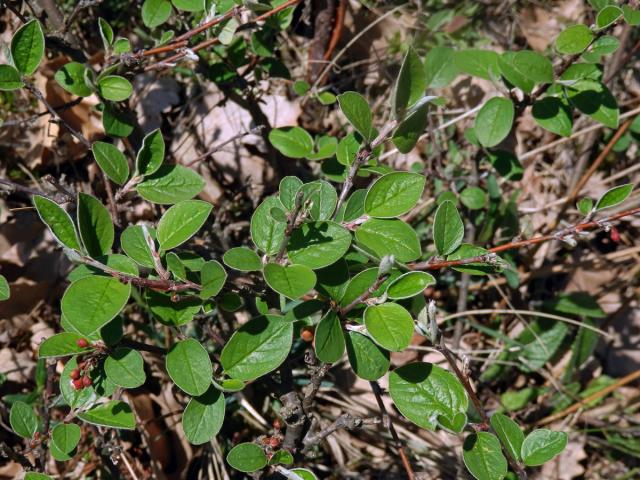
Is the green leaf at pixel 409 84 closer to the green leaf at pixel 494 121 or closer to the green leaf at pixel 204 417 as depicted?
the green leaf at pixel 494 121

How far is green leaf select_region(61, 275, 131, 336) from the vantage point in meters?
1.22

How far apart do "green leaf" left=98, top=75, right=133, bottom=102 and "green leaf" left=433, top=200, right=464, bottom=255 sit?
909 mm

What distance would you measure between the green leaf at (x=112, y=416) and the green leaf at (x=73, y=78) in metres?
0.86

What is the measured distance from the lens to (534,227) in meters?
2.99

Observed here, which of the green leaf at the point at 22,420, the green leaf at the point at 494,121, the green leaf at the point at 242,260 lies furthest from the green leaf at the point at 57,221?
the green leaf at the point at 494,121

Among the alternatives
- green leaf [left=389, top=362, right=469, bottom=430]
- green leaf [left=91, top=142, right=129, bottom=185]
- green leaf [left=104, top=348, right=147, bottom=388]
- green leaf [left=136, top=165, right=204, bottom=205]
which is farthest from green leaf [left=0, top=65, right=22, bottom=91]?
Answer: green leaf [left=389, top=362, right=469, bottom=430]

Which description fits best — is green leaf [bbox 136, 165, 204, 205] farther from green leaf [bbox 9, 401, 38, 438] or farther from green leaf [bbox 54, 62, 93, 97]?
green leaf [bbox 9, 401, 38, 438]

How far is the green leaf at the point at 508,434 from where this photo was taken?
1508 millimetres

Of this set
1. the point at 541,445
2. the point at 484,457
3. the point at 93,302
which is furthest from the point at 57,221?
the point at 541,445

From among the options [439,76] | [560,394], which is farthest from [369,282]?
[560,394]

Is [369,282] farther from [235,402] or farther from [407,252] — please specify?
[235,402]

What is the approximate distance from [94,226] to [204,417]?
0.51m

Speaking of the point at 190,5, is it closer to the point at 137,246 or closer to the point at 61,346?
the point at 137,246

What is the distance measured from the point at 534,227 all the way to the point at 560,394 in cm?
81
